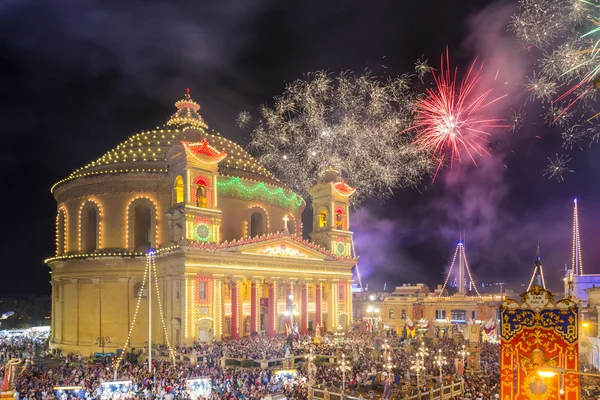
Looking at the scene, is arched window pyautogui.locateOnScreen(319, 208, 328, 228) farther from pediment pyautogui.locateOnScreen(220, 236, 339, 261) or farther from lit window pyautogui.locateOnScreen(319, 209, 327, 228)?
pediment pyautogui.locateOnScreen(220, 236, 339, 261)

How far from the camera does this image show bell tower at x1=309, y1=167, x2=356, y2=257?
5359 cm

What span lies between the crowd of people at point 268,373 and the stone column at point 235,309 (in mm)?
3214

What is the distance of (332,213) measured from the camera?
53.8 metres

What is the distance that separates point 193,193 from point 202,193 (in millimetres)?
1477

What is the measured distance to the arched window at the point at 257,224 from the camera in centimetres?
5234

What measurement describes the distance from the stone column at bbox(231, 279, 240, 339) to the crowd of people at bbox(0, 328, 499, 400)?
3214 millimetres

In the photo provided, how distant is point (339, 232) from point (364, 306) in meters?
21.2

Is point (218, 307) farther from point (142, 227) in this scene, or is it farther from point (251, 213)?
point (251, 213)

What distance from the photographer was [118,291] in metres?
44.4

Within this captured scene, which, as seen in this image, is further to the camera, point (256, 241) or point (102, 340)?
point (256, 241)

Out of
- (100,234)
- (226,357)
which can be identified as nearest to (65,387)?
(226,357)

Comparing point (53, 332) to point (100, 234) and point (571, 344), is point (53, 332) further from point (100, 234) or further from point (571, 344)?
point (571, 344)

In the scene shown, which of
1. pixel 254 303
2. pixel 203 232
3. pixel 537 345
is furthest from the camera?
pixel 254 303

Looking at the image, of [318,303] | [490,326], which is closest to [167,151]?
[318,303]
